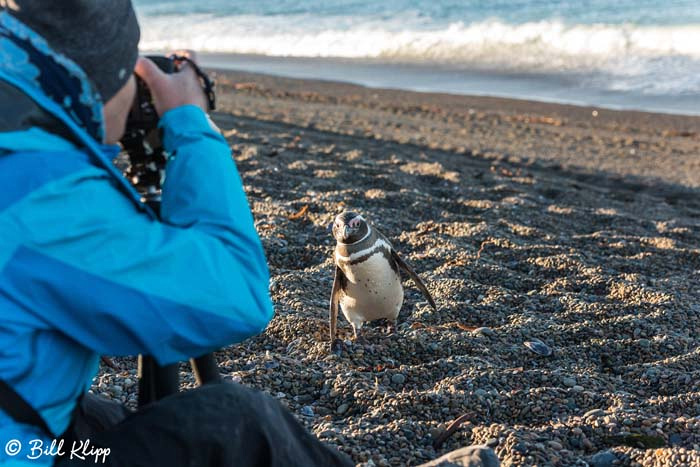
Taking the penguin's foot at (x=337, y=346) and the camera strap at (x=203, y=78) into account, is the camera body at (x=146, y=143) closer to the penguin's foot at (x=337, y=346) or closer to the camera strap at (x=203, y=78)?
the camera strap at (x=203, y=78)

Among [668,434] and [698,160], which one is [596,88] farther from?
[668,434]

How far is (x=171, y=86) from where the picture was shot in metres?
1.47

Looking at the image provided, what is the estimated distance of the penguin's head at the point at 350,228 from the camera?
303cm

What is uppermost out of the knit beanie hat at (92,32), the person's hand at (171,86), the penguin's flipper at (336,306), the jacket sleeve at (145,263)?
the knit beanie hat at (92,32)

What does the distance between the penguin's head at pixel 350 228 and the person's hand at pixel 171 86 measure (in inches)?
61.0

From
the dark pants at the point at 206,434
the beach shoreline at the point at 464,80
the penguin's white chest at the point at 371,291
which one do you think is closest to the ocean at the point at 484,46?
the beach shoreline at the point at 464,80

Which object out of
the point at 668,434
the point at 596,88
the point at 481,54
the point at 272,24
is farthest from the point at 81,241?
the point at 272,24

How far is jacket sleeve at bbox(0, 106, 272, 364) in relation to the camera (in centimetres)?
117

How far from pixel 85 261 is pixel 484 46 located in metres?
14.8

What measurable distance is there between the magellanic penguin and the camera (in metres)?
1.43

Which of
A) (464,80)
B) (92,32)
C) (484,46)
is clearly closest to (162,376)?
(92,32)

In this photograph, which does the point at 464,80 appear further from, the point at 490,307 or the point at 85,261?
the point at 85,261

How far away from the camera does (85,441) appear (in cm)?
139

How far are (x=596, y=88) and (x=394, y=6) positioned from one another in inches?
471
